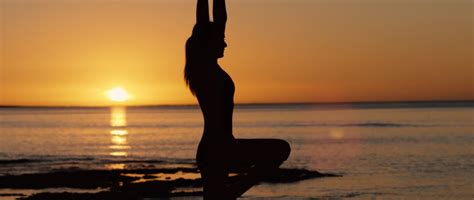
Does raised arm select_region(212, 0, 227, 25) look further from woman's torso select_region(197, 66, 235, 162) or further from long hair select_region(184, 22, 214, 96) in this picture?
woman's torso select_region(197, 66, 235, 162)

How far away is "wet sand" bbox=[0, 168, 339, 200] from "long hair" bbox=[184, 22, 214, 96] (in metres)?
24.0

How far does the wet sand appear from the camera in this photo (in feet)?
108

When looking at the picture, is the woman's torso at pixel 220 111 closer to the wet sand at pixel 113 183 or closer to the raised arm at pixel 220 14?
the raised arm at pixel 220 14

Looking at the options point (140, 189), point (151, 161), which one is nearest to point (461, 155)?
point (151, 161)

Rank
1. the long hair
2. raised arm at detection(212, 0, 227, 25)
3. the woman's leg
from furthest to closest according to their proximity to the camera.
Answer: raised arm at detection(212, 0, 227, 25) < the long hair < the woman's leg

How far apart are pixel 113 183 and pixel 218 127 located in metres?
28.7

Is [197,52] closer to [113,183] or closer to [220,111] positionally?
[220,111]

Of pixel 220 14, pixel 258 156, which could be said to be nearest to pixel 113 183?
pixel 220 14

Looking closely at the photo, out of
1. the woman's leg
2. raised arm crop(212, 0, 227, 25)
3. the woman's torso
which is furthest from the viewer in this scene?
raised arm crop(212, 0, 227, 25)

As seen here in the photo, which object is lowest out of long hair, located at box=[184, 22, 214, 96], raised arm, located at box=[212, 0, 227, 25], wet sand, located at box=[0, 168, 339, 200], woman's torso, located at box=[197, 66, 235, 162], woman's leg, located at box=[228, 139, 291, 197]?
wet sand, located at box=[0, 168, 339, 200]

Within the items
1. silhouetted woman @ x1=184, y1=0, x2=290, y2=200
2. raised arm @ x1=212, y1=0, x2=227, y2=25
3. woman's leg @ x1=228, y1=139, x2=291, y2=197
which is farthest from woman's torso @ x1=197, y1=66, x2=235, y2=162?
raised arm @ x1=212, y1=0, x2=227, y2=25

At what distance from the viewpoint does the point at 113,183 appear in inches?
1438

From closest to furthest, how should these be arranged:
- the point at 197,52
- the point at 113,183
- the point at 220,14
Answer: the point at 197,52 < the point at 220,14 < the point at 113,183

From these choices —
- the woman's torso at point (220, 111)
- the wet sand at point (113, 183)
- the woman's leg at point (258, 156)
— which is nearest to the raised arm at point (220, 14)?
the woman's torso at point (220, 111)
